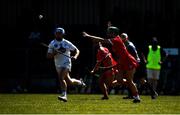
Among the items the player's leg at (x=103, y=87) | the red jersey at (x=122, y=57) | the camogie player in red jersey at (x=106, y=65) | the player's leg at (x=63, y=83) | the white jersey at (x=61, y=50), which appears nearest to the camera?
the red jersey at (x=122, y=57)

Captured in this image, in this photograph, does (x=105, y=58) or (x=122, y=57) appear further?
(x=105, y=58)

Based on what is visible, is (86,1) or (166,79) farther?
(86,1)

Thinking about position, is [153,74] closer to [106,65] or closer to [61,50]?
[106,65]

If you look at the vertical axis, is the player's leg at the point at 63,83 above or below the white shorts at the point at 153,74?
above

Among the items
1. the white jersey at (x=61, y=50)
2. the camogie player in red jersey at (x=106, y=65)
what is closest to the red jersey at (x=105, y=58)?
the camogie player in red jersey at (x=106, y=65)

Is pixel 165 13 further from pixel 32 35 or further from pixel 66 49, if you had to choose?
pixel 66 49

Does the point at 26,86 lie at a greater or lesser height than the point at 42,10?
lesser

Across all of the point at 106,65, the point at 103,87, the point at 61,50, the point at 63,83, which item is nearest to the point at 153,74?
the point at 106,65

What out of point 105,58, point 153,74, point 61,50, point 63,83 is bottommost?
point 153,74

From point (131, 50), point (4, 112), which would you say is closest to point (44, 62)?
point (131, 50)

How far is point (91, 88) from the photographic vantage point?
31.6 metres

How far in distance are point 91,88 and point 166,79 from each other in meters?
3.01

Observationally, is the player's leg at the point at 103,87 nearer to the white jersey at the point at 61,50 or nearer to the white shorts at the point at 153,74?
the white jersey at the point at 61,50

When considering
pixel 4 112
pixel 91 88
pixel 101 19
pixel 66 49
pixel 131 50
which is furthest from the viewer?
pixel 101 19
